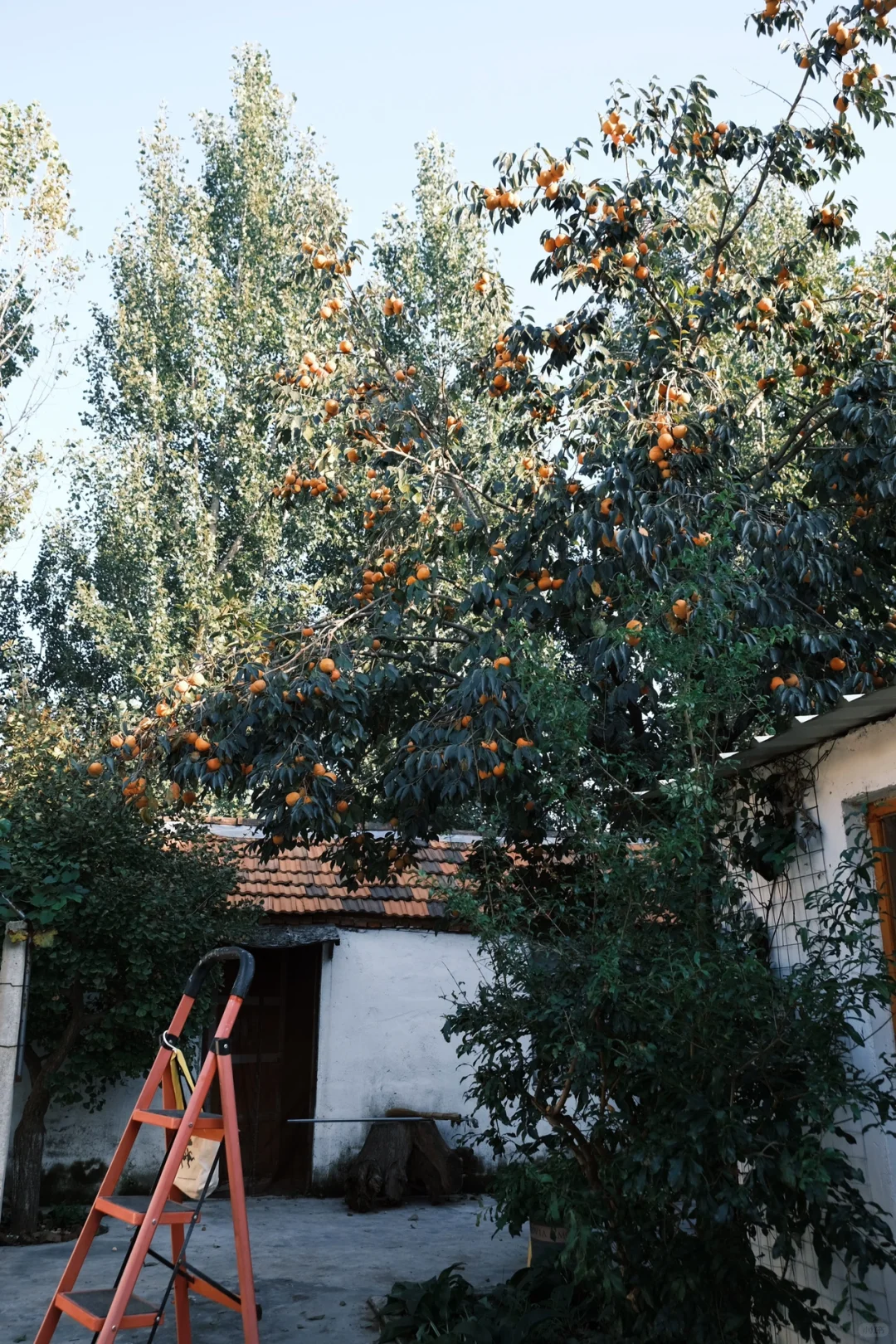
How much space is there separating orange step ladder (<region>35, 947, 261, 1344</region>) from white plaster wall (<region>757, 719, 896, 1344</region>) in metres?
2.31

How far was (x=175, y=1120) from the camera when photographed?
4469 mm

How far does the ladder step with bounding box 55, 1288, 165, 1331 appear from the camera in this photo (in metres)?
4.11

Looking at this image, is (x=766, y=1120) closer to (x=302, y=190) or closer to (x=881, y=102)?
(x=881, y=102)

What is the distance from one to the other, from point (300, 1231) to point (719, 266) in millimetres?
8007

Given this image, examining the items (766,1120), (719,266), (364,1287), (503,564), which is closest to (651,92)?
(719,266)

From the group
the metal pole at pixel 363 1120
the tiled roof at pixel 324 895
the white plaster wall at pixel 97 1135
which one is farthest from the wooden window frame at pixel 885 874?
the white plaster wall at pixel 97 1135

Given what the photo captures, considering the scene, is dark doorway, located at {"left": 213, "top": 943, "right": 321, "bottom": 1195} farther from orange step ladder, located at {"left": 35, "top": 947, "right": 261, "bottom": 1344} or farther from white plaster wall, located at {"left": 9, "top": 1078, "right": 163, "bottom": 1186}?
orange step ladder, located at {"left": 35, "top": 947, "right": 261, "bottom": 1344}

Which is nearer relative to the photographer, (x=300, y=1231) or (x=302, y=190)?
(x=302, y=190)

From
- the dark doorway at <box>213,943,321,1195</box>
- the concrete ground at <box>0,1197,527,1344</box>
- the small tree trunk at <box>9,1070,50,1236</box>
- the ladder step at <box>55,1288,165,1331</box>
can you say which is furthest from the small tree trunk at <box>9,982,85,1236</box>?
the ladder step at <box>55,1288,165,1331</box>

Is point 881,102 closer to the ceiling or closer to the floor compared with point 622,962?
closer to the ceiling

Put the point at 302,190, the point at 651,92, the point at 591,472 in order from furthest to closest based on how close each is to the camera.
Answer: the point at 302,190 < the point at 651,92 < the point at 591,472

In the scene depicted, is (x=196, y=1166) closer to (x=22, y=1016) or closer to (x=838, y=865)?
(x=838, y=865)

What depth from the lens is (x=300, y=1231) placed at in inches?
356

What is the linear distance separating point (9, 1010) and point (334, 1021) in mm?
4163
